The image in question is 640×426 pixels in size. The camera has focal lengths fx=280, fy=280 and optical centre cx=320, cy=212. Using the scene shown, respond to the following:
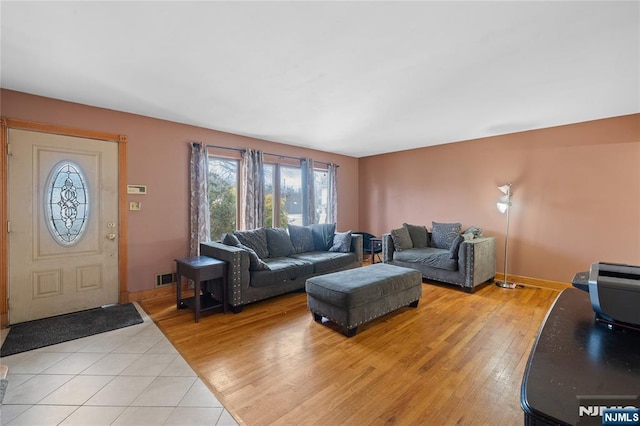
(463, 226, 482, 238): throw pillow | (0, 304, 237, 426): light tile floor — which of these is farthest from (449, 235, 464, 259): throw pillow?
(0, 304, 237, 426): light tile floor

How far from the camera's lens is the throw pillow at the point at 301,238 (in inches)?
186

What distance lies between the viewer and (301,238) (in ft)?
15.8

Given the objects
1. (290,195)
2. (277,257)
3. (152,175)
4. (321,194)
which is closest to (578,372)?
(277,257)

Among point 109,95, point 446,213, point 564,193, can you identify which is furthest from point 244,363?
point 564,193

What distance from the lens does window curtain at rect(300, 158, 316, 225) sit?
566cm

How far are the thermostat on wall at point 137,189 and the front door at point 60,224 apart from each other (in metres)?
0.14

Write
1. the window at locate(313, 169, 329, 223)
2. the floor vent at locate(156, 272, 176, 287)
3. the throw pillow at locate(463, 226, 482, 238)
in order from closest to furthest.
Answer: the floor vent at locate(156, 272, 176, 287) → the throw pillow at locate(463, 226, 482, 238) → the window at locate(313, 169, 329, 223)

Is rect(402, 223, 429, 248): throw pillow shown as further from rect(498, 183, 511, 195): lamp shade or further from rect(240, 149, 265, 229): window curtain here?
rect(240, 149, 265, 229): window curtain

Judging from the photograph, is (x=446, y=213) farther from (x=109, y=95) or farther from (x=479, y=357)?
(x=109, y=95)

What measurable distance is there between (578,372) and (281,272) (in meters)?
3.19

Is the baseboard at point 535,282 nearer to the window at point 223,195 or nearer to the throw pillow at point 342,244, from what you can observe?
the throw pillow at point 342,244

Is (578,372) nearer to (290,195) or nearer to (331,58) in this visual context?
(331,58)

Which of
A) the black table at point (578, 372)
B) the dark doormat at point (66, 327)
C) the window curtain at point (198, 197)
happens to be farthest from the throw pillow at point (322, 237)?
the black table at point (578, 372)

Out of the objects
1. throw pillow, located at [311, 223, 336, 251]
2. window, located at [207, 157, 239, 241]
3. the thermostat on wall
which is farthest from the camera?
throw pillow, located at [311, 223, 336, 251]
